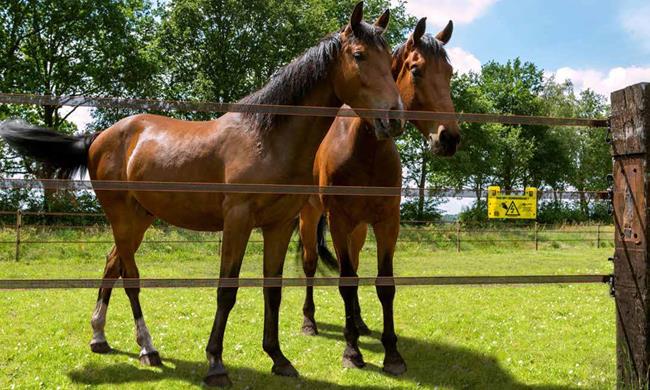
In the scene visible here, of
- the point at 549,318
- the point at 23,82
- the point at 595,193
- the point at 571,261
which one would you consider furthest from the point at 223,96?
the point at 595,193

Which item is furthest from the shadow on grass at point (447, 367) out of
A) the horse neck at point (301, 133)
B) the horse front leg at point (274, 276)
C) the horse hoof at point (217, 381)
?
the horse neck at point (301, 133)

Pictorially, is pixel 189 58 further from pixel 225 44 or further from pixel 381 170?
pixel 381 170

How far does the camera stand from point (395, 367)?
12.8 ft

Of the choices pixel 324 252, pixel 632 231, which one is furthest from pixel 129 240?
pixel 632 231

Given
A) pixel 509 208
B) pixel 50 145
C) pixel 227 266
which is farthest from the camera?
pixel 50 145

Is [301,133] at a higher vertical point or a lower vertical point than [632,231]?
higher

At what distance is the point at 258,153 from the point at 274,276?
99 cm

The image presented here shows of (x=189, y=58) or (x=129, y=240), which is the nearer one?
(x=129, y=240)

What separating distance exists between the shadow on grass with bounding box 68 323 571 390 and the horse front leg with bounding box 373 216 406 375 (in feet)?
0.42

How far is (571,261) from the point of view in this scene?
44.2 feet

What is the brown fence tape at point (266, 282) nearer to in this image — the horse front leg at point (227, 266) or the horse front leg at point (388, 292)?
the horse front leg at point (227, 266)

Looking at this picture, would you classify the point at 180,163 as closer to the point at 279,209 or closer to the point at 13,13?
the point at 279,209

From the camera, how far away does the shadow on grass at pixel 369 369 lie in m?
3.60

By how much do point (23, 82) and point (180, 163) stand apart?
56.7 feet
